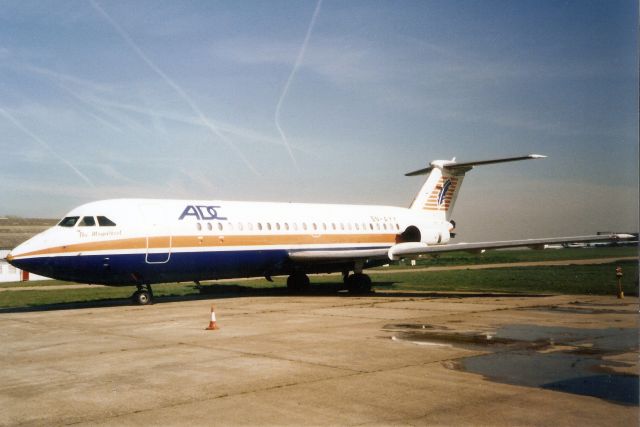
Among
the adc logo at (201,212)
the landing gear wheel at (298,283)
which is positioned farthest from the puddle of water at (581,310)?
the landing gear wheel at (298,283)

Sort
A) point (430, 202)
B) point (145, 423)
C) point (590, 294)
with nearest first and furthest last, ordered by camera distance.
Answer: point (145, 423), point (590, 294), point (430, 202)

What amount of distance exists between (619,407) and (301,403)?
A: 11.2ft

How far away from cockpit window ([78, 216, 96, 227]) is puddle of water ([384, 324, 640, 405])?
1007cm

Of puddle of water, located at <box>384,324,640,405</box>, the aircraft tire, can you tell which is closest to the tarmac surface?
puddle of water, located at <box>384,324,640,405</box>

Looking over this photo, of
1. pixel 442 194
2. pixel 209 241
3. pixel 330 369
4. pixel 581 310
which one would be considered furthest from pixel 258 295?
pixel 330 369

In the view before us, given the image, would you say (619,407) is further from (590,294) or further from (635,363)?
(590,294)

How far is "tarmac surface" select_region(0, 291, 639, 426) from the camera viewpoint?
21.6 feet

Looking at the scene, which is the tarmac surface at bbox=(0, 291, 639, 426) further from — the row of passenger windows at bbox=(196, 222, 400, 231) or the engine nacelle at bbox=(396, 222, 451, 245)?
the engine nacelle at bbox=(396, 222, 451, 245)

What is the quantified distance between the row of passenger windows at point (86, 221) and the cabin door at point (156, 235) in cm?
113

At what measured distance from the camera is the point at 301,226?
24.3 m

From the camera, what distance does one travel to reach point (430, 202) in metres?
29.7

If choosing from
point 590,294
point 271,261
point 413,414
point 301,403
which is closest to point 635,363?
point 413,414

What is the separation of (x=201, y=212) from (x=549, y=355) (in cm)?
1406

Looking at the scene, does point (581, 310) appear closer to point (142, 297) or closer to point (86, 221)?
point (142, 297)
